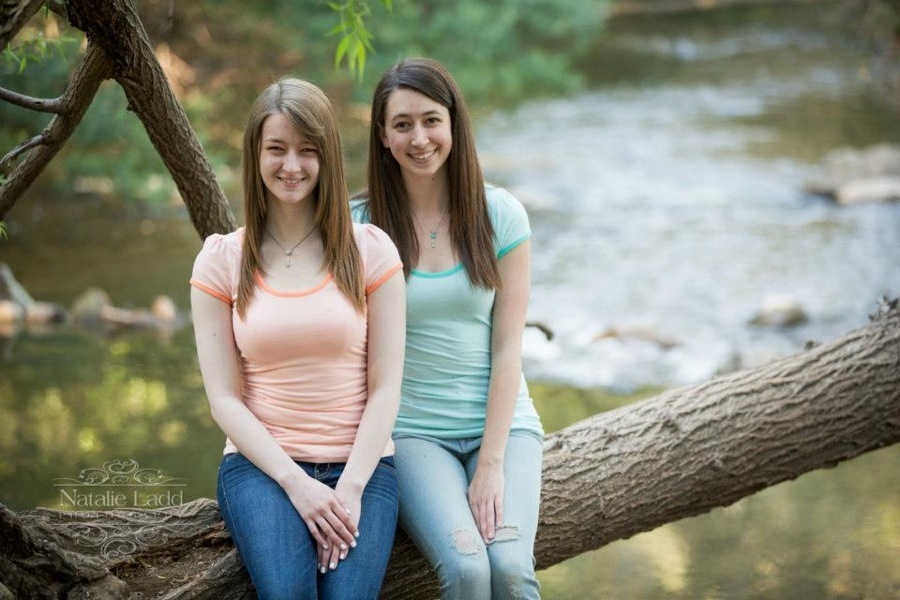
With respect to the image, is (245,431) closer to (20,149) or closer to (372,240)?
(372,240)

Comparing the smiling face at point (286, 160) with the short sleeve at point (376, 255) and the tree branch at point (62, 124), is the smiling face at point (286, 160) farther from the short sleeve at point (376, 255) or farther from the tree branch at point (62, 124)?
the tree branch at point (62, 124)

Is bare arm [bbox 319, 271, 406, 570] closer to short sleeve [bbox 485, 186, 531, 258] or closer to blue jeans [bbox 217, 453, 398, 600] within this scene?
blue jeans [bbox 217, 453, 398, 600]

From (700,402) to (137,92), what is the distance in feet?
5.04

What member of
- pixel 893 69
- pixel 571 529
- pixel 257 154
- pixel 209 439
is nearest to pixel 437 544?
pixel 571 529

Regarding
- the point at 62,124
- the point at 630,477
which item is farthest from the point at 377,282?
the point at 630,477

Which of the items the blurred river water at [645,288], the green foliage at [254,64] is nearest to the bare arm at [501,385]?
the blurred river water at [645,288]

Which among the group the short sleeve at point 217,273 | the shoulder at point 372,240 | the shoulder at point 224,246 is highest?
the shoulder at point 372,240

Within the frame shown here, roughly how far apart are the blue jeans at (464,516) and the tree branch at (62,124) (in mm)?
916

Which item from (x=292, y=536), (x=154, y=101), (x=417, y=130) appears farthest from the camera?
(x=154, y=101)

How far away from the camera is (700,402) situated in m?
2.67

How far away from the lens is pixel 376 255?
196cm

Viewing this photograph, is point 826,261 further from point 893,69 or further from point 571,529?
point 893,69

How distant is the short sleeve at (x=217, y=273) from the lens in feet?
6.21

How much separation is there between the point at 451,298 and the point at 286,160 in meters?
0.43
